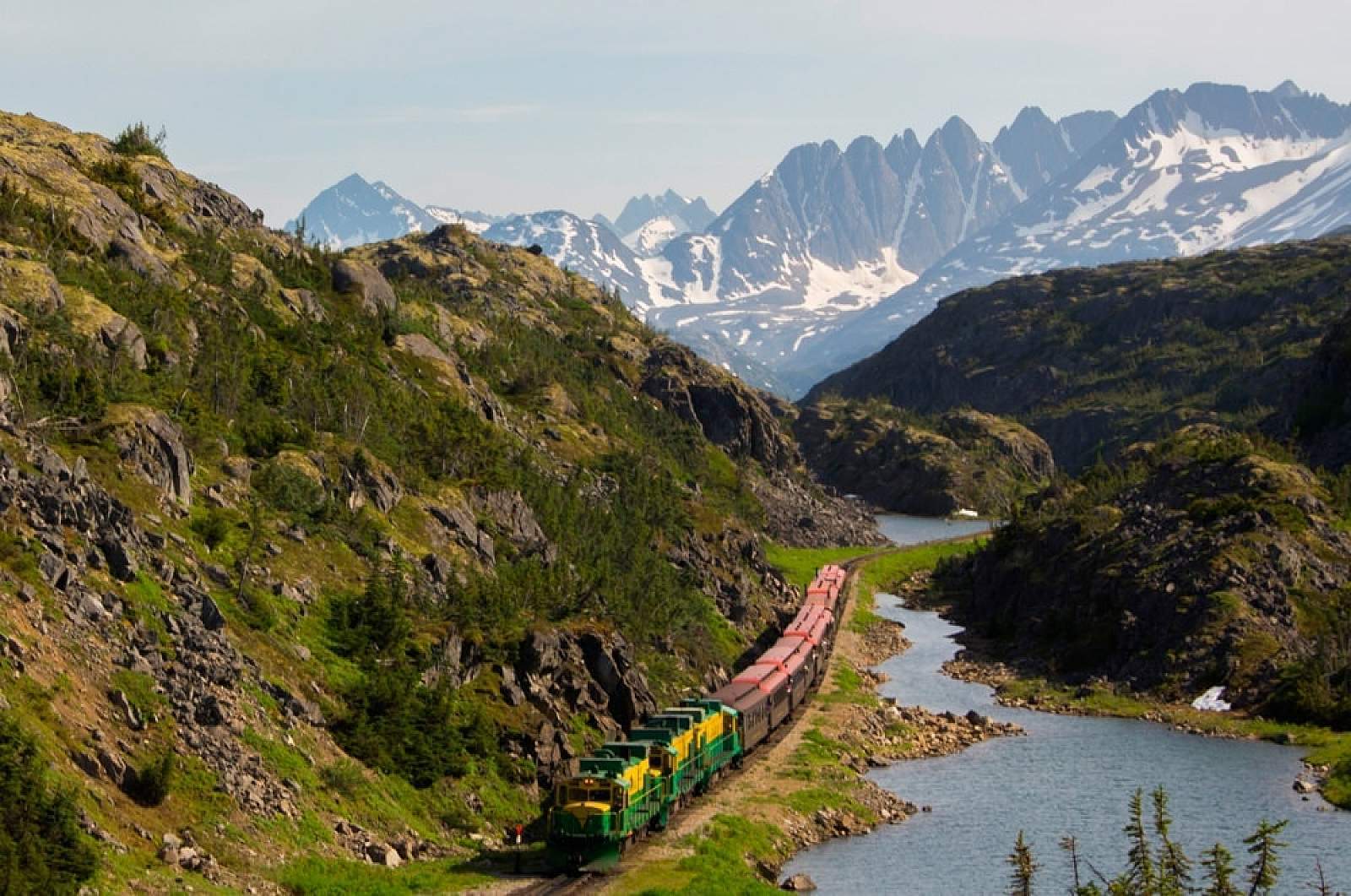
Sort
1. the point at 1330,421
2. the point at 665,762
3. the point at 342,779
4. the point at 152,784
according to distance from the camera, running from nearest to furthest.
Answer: the point at 152,784, the point at 342,779, the point at 665,762, the point at 1330,421

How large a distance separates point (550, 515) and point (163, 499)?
45.2 metres

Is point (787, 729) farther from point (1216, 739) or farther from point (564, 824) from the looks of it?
point (564, 824)

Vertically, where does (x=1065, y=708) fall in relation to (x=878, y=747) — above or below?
below

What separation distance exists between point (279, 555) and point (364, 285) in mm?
75658

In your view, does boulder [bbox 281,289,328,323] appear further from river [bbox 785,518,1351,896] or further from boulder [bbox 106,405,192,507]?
river [bbox 785,518,1351,896]

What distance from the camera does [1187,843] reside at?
78.6m

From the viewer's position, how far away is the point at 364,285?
148 metres

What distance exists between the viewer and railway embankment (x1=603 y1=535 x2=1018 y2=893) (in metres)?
65.4

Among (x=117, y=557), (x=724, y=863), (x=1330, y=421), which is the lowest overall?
(x=724, y=863)

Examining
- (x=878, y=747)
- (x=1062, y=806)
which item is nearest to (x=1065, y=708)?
(x=878, y=747)

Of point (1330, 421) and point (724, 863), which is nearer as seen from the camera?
point (724, 863)

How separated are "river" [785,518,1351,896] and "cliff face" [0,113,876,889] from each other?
16.7 metres

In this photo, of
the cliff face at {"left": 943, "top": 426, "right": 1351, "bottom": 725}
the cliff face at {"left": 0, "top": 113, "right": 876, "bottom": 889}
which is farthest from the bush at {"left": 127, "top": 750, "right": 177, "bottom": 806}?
the cliff face at {"left": 943, "top": 426, "right": 1351, "bottom": 725}

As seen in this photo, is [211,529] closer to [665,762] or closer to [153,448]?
[153,448]
